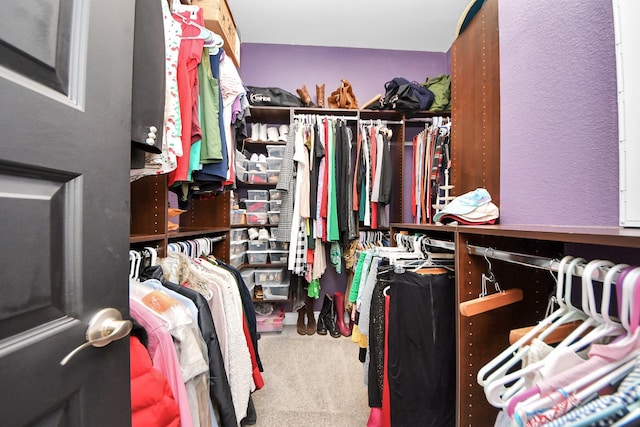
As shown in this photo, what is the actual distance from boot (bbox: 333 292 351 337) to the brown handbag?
5.69ft

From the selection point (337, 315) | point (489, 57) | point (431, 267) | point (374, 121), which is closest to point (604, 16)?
point (489, 57)

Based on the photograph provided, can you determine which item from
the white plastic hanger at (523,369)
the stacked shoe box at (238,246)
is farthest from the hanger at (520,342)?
the stacked shoe box at (238,246)

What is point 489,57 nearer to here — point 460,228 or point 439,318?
point 460,228

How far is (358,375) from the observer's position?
166 cm

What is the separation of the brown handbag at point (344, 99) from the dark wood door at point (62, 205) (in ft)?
6.29

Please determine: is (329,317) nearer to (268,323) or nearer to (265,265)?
(268,323)

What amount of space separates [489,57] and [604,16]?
1.58ft

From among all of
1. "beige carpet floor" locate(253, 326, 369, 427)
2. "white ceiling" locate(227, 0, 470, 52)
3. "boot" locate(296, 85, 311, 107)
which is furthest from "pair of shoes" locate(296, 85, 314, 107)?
"beige carpet floor" locate(253, 326, 369, 427)

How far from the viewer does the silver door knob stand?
42 cm

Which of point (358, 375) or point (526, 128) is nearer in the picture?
point (526, 128)

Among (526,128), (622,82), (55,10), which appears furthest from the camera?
(526,128)

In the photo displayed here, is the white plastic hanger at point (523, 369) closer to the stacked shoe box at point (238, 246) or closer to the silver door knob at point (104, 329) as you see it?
the silver door knob at point (104, 329)

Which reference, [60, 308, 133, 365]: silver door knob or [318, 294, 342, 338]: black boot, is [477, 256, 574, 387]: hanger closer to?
[60, 308, 133, 365]: silver door knob

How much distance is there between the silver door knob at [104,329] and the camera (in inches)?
16.7
